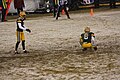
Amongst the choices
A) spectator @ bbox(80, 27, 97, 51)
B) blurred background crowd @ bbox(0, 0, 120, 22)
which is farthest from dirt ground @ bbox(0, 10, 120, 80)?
blurred background crowd @ bbox(0, 0, 120, 22)

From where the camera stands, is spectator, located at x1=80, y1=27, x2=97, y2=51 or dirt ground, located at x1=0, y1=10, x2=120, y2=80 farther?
spectator, located at x1=80, y1=27, x2=97, y2=51

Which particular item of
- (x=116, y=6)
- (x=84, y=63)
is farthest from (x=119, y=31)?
(x=116, y=6)

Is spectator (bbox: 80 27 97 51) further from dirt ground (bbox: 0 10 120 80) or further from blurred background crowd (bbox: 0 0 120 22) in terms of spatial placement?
blurred background crowd (bbox: 0 0 120 22)

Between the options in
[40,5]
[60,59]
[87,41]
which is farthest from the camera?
[40,5]

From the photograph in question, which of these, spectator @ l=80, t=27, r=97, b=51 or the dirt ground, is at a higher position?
spectator @ l=80, t=27, r=97, b=51

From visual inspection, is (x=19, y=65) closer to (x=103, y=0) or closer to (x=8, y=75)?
(x=8, y=75)

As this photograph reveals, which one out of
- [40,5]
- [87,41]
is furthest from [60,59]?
[40,5]

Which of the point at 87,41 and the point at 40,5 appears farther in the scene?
the point at 40,5

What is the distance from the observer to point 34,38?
43.0 ft

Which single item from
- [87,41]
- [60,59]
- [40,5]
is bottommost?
[40,5]

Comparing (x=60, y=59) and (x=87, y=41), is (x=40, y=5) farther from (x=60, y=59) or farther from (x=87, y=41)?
(x=60, y=59)

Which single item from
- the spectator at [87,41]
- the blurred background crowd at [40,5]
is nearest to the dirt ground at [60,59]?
the spectator at [87,41]

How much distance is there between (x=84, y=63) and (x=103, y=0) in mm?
24139

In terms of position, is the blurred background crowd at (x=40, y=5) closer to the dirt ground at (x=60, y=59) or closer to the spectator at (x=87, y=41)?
the dirt ground at (x=60, y=59)
